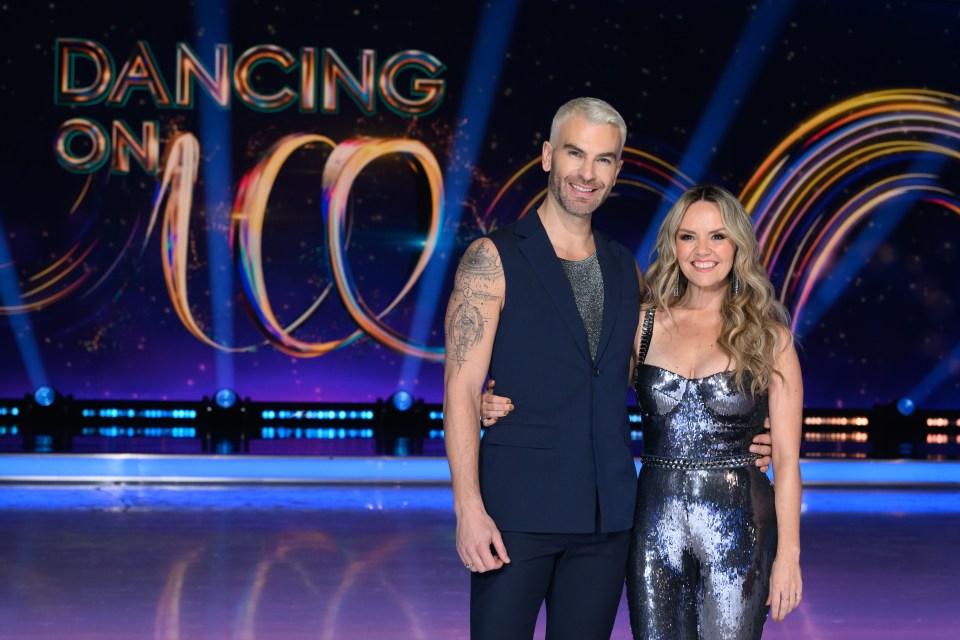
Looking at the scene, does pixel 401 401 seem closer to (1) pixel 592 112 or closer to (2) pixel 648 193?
(2) pixel 648 193

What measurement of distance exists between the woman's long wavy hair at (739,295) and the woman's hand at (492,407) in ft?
1.07

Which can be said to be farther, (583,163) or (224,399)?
(224,399)

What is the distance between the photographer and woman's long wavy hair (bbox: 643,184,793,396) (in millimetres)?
1930

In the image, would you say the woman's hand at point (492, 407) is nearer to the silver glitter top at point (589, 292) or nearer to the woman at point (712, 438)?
the woman at point (712, 438)

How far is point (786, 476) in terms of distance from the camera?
191 cm

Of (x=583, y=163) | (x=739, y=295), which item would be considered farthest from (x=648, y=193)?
(x=583, y=163)

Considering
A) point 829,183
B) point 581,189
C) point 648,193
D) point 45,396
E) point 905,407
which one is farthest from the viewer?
point 829,183

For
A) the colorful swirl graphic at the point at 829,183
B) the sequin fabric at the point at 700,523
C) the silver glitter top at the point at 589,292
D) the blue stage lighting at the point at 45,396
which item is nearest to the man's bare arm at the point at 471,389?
the silver glitter top at the point at 589,292

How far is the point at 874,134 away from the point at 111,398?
19.3 ft

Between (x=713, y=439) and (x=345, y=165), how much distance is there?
667 cm

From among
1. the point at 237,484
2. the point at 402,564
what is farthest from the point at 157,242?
the point at 402,564

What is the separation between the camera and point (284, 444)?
285 inches

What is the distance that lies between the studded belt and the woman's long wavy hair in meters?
0.11

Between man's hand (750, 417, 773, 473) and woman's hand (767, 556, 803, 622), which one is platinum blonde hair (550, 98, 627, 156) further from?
woman's hand (767, 556, 803, 622)
